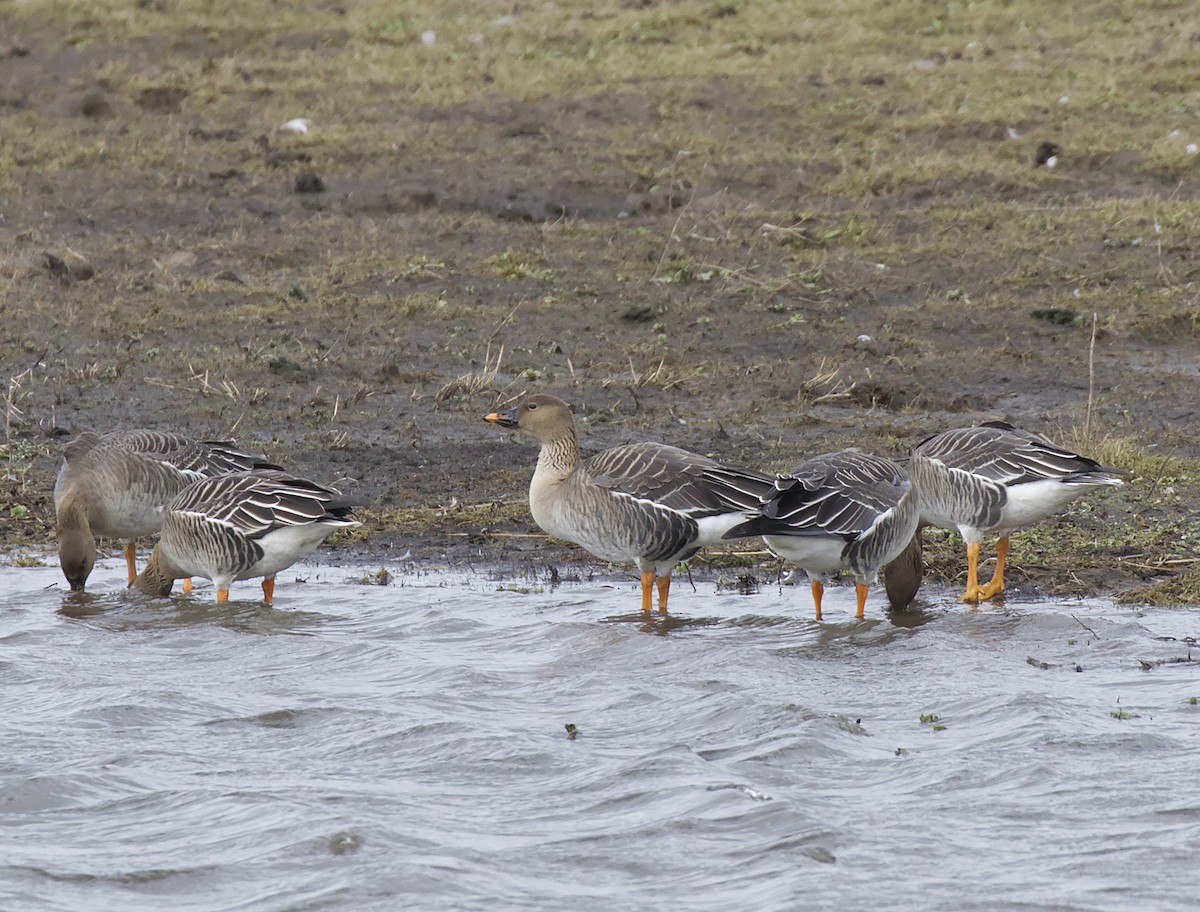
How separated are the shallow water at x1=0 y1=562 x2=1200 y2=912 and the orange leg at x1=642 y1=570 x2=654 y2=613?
117mm

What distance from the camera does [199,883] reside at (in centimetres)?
504

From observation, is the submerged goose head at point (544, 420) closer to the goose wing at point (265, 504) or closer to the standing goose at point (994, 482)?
the goose wing at point (265, 504)

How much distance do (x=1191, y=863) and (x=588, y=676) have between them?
278cm

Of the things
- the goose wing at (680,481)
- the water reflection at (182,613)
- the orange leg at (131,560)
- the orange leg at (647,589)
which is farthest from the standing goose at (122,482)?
the orange leg at (647,589)

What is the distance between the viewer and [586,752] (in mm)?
6117

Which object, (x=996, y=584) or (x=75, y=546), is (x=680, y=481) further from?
(x=75, y=546)

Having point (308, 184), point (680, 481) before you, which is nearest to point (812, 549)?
point (680, 481)

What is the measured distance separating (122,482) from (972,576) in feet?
14.1

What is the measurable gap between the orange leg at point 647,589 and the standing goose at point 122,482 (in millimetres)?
2189

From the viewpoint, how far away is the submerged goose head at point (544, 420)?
27.5ft

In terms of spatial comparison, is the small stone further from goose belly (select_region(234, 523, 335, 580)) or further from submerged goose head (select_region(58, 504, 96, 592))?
goose belly (select_region(234, 523, 335, 580))

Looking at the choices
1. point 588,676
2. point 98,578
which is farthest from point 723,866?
point 98,578

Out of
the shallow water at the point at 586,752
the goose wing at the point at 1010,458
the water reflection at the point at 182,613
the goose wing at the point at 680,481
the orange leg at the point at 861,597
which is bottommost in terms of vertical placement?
the shallow water at the point at 586,752

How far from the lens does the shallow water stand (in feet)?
16.5
